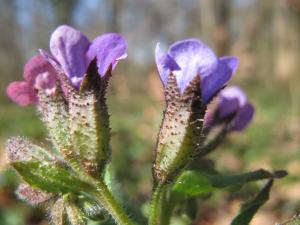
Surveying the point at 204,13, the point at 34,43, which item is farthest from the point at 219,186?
the point at 34,43

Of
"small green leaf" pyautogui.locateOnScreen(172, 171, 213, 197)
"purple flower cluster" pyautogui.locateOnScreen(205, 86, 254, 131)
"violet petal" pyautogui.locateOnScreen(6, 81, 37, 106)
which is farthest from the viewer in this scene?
"purple flower cluster" pyautogui.locateOnScreen(205, 86, 254, 131)

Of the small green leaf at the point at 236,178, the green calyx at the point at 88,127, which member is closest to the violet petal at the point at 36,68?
the green calyx at the point at 88,127

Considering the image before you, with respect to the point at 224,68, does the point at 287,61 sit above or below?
below

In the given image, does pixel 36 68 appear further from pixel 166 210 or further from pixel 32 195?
pixel 166 210

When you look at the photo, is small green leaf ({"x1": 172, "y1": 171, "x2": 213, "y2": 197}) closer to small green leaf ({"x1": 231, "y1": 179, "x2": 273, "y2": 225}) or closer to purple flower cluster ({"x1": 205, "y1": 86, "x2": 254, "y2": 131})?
small green leaf ({"x1": 231, "y1": 179, "x2": 273, "y2": 225})

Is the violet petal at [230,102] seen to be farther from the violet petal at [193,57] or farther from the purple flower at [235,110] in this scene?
the violet petal at [193,57]

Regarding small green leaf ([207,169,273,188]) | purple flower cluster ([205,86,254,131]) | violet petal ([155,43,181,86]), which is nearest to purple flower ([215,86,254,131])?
purple flower cluster ([205,86,254,131])

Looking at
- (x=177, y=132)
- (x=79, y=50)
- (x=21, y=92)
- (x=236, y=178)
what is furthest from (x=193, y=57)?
(x=21, y=92)

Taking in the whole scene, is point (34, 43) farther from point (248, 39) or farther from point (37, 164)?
point (37, 164)
